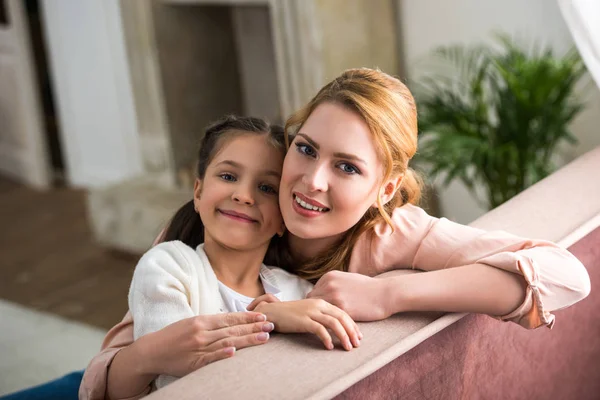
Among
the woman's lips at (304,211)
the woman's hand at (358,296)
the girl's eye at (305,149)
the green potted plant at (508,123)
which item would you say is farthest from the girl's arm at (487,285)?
the green potted plant at (508,123)

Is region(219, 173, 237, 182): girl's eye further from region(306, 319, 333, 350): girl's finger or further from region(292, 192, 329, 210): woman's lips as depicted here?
region(306, 319, 333, 350): girl's finger

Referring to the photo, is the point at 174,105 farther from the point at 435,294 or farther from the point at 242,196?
the point at 435,294

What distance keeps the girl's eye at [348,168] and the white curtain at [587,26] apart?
1075 mm

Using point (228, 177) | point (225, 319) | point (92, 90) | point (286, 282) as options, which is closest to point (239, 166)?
point (228, 177)

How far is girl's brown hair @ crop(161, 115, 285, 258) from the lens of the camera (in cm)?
161

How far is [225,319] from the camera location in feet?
4.32

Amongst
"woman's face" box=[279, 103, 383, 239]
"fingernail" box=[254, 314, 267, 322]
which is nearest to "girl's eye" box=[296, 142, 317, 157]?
"woman's face" box=[279, 103, 383, 239]

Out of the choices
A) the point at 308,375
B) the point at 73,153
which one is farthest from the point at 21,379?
the point at 73,153

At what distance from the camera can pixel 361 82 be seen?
4.90 feet

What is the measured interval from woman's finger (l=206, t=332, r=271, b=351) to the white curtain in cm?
137

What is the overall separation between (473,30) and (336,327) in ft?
7.54

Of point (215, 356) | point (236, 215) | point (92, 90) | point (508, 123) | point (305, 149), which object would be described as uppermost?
point (305, 149)

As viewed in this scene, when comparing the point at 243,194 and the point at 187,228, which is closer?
the point at 243,194

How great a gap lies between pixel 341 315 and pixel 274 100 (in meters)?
3.19
